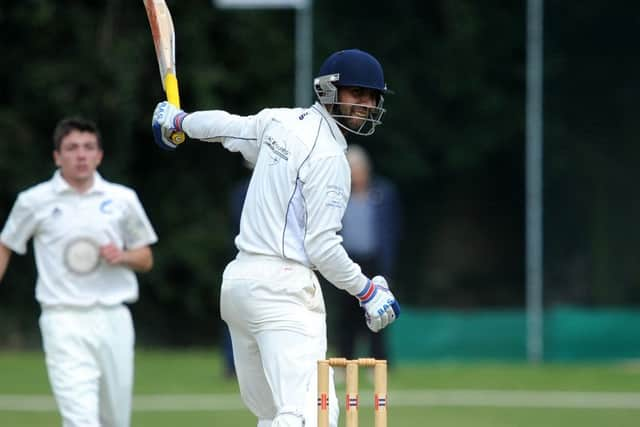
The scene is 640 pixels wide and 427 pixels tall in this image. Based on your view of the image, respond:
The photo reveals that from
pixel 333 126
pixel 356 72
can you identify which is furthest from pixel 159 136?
pixel 356 72

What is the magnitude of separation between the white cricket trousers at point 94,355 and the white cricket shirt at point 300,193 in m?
1.48

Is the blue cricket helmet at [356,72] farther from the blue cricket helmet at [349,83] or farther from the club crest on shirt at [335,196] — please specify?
the club crest on shirt at [335,196]

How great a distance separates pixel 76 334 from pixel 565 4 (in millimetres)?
6914

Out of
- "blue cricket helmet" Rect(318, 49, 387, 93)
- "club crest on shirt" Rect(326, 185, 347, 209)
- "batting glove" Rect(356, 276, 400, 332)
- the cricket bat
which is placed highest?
the cricket bat

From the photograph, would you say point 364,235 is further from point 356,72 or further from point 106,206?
point 356,72

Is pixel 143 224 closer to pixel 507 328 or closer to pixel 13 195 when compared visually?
pixel 507 328

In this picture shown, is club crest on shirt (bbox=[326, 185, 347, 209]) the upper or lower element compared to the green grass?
upper

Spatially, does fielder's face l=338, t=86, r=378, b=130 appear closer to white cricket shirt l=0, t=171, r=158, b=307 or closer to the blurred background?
white cricket shirt l=0, t=171, r=158, b=307

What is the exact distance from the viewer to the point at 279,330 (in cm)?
554

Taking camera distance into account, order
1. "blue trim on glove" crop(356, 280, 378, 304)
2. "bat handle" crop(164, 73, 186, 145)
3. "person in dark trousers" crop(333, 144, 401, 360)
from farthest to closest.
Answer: "person in dark trousers" crop(333, 144, 401, 360)
"bat handle" crop(164, 73, 186, 145)
"blue trim on glove" crop(356, 280, 378, 304)

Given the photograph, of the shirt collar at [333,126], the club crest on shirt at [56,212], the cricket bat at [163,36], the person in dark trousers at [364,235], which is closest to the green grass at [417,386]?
the person in dark trousers at [364,235]

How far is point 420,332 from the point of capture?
12672 millimetres

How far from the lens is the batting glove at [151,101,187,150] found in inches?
233

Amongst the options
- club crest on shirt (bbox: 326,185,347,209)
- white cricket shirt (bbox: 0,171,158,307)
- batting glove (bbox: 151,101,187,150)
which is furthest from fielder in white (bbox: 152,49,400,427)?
white cricket shirt (bbox: 0,171,158,307)
